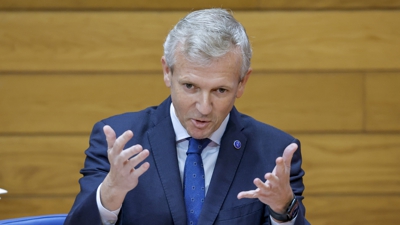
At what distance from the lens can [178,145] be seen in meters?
2.14

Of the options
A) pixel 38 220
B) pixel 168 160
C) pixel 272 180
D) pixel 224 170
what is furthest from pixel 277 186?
pixel 38 220

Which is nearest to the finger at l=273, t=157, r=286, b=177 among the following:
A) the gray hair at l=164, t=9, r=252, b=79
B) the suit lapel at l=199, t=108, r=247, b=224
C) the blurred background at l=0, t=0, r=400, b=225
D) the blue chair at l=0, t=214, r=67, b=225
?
the suit lapel at l=199, t=108, r=247, b=224

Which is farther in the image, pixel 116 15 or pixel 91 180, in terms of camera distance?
→ pixel 116 15

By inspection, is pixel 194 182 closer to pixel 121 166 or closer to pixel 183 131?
pixel 183 131

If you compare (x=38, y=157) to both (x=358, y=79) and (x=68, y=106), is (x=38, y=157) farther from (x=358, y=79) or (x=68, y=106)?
(x=358, y=79)

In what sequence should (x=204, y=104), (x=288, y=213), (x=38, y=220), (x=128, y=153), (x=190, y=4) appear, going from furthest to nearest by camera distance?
(x=190, y=4) → (x=38, y=220) → (x=204, y=104) → (x=288, y=213) → (x=128, y=153)

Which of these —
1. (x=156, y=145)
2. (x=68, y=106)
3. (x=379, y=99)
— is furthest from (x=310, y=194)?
(x=156, y=145)

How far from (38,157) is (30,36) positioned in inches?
24.8

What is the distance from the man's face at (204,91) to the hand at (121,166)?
28cm

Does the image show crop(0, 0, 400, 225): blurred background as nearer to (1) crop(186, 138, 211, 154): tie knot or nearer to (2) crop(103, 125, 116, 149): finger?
(1) crop(186, 138, 211, 154): tie knot

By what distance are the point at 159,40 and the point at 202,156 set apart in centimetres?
137

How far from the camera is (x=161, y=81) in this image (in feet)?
11.1

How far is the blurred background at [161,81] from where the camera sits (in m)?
3.36

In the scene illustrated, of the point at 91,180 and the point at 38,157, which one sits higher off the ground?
the point at 91,180
